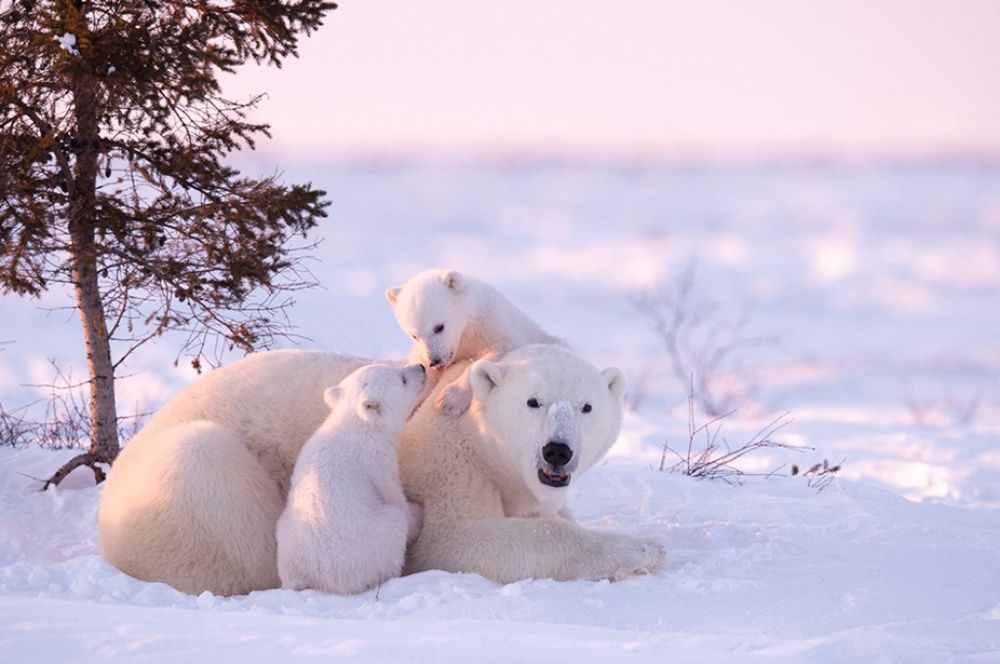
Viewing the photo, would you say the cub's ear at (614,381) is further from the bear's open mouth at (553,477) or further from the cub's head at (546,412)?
the bear's open mouth at (553,477)

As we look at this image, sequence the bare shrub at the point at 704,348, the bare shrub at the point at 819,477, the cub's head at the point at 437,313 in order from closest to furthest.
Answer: the cub's head at the point at 437,313
the bare shrub at the point at 819,477
the bare shrub at the point at 704,348

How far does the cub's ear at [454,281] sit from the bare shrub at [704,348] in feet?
17.2

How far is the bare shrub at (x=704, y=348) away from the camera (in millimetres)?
12273

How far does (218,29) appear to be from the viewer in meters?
5.79

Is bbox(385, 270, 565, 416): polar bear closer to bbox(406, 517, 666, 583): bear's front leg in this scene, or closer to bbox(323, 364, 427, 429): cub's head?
bbox(323, 364, 427, 429): cub's head

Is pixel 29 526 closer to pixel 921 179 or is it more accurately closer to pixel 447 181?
pixel 447 181

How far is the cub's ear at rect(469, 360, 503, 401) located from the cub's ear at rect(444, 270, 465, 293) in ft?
2.90

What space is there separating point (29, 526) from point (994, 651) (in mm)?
4194

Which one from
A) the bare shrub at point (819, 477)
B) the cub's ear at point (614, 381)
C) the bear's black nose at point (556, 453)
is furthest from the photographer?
the bare shrub at point (819, 477)

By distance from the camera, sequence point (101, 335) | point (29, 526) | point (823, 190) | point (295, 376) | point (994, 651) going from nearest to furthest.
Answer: point (994, 651) → point (295, 376) → point (29, 526) → point (101, 335) → point (823, 190)

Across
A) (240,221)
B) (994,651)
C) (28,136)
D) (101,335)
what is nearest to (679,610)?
(994,651)

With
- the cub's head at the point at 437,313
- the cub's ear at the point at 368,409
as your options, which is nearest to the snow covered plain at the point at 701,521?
the cub's ear at the point at 368,409

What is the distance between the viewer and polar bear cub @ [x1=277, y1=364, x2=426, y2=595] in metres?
4.31

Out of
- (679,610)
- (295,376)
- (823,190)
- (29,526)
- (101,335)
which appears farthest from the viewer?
(823,190)
